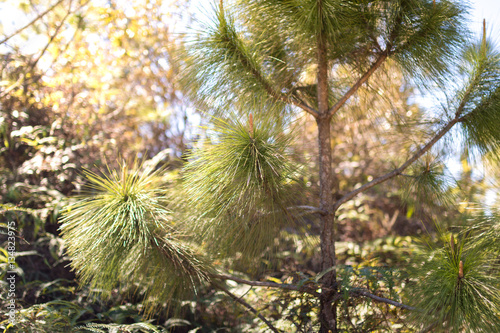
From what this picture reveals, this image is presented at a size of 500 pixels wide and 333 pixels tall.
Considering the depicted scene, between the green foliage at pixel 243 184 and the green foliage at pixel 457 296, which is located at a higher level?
the green foliage at pixel 243 184

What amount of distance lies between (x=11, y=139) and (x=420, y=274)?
8.09ft

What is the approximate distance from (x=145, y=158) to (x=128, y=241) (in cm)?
122

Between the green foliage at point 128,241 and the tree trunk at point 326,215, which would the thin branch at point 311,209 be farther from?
the green foliage at point 128,241

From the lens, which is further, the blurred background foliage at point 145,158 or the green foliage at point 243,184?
the blurred background foliage at point 145,158

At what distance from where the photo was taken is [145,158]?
2.46m

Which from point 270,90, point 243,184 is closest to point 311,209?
point 243,184

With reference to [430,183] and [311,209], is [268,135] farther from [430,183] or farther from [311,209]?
[430,183]

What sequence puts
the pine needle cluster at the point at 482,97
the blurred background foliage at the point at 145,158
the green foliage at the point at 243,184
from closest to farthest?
the green foliage at the point at 243,184, the pine needle cluster at the point at 482,97, the blurred background foliage at the point at 145,158

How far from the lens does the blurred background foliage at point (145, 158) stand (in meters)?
1.52

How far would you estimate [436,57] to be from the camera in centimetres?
143

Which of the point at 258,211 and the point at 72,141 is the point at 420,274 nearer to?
the point at 258,211

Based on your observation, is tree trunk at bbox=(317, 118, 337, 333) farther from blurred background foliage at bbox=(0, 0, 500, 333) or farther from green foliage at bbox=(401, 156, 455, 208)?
green foliage at bbox=(401, 156, 455, 208)

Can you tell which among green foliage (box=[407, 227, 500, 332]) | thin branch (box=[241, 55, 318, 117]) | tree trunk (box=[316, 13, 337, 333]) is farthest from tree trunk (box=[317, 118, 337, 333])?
green foliage (box=[407, 227, 500, 332])

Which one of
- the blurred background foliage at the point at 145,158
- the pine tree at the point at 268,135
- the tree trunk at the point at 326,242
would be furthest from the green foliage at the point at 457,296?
the tree trunk at the point at 326,242
